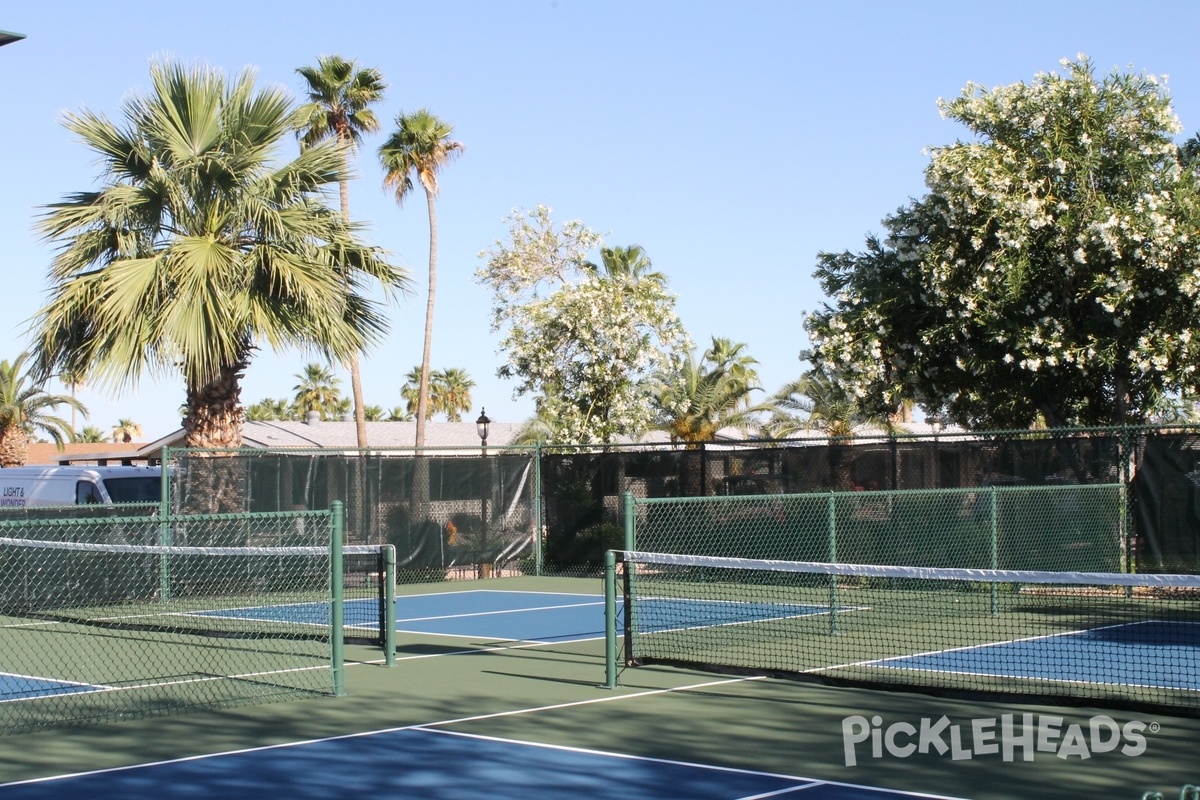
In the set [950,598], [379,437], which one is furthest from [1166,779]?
[379,437]

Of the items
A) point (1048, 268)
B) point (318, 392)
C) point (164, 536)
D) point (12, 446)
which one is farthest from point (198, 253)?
point (318, 392)

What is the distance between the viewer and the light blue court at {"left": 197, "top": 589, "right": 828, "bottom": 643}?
14492mm

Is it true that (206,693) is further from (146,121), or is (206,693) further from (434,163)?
(434,163)

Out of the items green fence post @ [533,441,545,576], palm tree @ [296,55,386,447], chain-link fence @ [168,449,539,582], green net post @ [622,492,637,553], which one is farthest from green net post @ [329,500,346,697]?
palm tree @ [296,55,386,447]

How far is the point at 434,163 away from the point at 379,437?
11844 mm

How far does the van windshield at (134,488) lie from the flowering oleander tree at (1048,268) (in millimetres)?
10735

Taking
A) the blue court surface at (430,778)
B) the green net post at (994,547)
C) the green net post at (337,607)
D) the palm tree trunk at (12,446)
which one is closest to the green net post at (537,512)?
the green net post at (994,547)

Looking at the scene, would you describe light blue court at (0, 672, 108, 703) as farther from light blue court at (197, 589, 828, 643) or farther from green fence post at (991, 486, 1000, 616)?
green fence post at (991, 486, 1000, 616)

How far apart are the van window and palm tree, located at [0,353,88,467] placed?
26015 mm

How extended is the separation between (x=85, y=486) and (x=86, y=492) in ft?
0.35

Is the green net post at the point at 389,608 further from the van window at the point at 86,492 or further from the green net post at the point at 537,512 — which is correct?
the green net post at the point at 537,512

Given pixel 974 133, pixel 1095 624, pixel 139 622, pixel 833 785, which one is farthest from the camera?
pixel 974 133

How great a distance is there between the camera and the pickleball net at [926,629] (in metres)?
9.94

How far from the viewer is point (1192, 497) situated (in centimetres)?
1731
